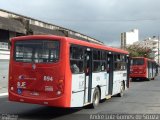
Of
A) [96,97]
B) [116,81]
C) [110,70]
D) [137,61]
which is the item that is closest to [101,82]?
[96,97]

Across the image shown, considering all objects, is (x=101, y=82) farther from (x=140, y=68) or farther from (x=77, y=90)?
(x=140, y=68)

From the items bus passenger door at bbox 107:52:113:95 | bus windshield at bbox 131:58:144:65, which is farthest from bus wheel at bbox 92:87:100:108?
bus windshield at bbox 131:58:144:65

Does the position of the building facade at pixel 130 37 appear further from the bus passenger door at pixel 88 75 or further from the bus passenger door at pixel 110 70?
the bus passenger door at pixel 88 75

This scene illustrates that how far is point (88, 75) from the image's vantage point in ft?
48.5

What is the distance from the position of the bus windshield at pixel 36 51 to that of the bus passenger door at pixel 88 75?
6.50ft

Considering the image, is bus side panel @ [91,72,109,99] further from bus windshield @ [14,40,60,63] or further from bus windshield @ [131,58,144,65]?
bus windshield @ [131,58,144,65]

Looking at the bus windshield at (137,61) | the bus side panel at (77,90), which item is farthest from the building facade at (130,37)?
the bus side panel at (77,90)

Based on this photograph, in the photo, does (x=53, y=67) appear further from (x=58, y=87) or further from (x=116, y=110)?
(x=116, y=110)

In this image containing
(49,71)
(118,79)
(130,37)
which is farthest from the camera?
(130,37)

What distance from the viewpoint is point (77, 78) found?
533 inches

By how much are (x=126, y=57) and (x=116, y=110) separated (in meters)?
7.27

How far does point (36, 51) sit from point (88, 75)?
255cm

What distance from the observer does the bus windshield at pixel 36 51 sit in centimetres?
1285

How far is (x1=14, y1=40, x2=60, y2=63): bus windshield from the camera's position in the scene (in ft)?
42.2
